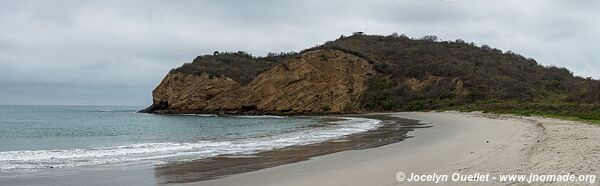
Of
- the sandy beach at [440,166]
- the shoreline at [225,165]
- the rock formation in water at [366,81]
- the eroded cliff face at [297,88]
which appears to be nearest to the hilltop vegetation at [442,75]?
the rock formation in water at [366,81]

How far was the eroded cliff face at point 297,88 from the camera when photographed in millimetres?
77938

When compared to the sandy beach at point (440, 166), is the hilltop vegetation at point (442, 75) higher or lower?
higher

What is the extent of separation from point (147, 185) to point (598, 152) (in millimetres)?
9836

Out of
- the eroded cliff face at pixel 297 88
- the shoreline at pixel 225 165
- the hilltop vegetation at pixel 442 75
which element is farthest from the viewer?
the eroded cliff face at pixel 297 88

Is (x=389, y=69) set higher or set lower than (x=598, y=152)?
higher

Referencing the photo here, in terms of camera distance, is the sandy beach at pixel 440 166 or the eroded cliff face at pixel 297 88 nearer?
the sandy beach at pixel 440 166

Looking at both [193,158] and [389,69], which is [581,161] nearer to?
[193,158]

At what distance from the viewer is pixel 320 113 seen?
2923 inches

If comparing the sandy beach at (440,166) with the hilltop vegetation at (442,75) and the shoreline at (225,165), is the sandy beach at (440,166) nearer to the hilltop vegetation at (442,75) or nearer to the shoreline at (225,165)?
the shoreline at (225,165)

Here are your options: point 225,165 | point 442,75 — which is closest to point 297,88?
point 442,75

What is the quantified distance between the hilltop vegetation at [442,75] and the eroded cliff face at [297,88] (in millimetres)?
2184

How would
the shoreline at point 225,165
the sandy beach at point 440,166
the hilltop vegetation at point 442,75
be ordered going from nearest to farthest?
the sandy beach at point 440,166 < the shoreline at point 225,165 < the hilltop vegetation at point 442,75

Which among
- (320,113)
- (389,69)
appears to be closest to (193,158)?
(320,113)

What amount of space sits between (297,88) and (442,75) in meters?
23.2
